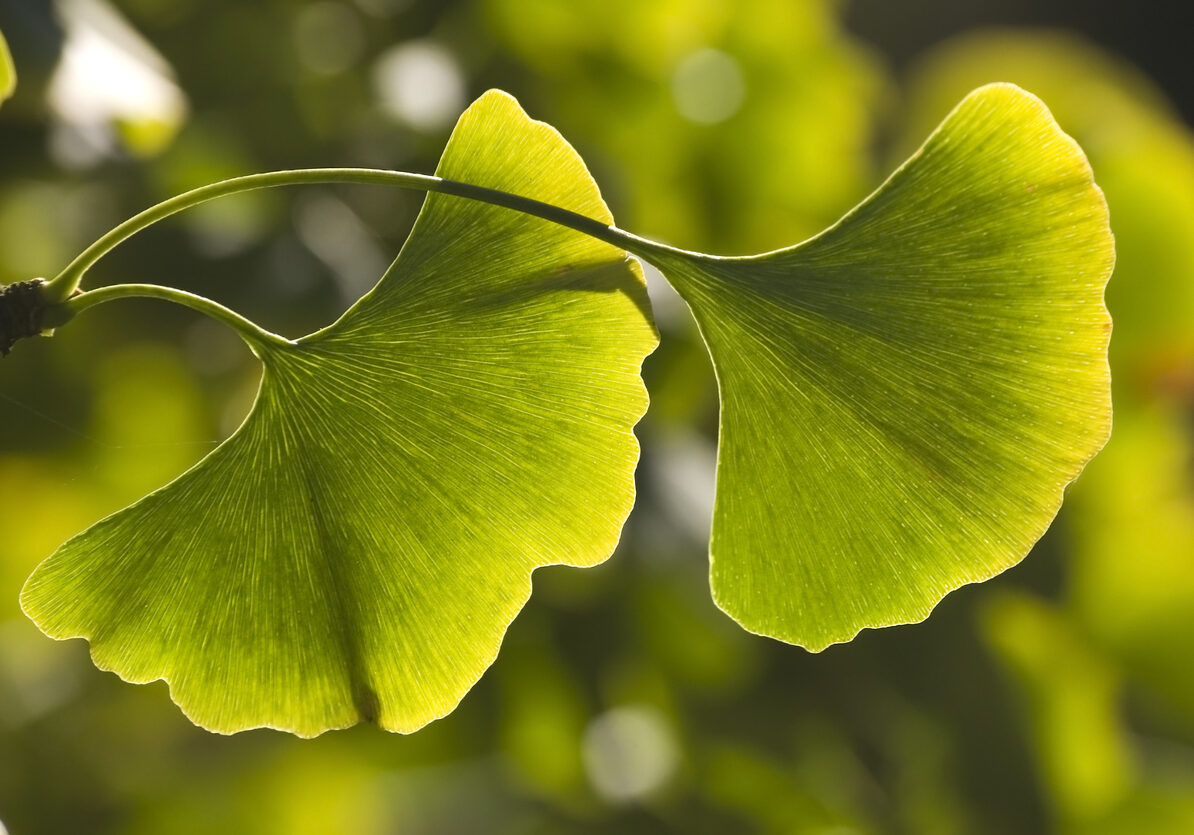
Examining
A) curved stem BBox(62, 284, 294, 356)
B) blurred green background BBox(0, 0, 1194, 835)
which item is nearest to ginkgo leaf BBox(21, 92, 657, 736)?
curved stem BBox(62, 284, 294, 356)

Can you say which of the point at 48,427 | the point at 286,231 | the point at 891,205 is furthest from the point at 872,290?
the point at 286,231

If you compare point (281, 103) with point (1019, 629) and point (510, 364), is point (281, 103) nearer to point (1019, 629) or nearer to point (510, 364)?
point (510, 364)

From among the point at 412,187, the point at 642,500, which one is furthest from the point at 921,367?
the point at 642,500

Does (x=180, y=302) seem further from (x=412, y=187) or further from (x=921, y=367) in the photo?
(x=921, y=367)

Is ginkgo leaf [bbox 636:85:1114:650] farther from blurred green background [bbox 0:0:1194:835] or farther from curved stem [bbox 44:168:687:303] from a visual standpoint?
blurred green background [bbox 0:0:1194:835]

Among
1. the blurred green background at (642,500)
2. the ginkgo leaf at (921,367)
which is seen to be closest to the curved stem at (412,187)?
the ginkgo leaf at (921,367)

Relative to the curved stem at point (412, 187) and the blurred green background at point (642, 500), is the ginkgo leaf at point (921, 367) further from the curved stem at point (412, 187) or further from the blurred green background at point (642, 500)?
the blurred green background at point (642, 500)
